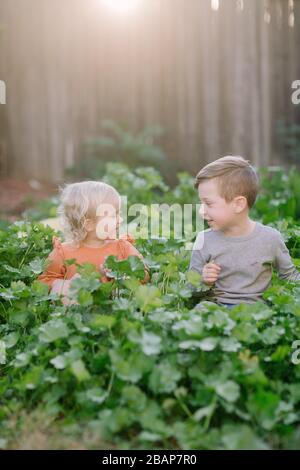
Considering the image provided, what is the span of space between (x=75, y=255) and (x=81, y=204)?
9.3 inches

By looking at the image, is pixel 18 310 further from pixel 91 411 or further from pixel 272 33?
pixel 272 33

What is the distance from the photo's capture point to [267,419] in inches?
83.0

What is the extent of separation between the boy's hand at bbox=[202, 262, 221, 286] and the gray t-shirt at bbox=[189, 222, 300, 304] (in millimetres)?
80

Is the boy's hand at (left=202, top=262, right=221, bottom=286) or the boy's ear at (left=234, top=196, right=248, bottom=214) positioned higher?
the boy's ear at (left=234, top=196, right=248, bottom=214)

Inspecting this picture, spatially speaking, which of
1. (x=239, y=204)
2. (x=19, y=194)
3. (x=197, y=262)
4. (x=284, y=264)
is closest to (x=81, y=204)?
(x=197, y=262)

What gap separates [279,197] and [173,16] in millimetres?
3634

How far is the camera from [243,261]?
2998mm

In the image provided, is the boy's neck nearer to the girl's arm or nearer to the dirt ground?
the girl's arm

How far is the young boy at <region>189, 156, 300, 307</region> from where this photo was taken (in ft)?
9.84

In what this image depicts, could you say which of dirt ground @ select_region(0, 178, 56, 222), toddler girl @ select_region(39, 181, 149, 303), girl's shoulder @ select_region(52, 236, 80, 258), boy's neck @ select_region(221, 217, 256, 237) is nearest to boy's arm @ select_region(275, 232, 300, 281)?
boy's neck @ select_region(221, 217, 256, 237)

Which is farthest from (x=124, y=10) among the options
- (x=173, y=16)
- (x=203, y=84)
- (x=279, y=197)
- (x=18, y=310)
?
(x=18, y=310)

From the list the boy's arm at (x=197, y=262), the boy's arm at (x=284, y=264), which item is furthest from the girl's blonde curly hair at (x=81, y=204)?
the boy's arm at (x=284, y=264)

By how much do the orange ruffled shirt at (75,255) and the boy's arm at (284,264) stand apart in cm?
62

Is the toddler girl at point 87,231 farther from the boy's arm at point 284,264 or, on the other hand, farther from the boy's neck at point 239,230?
the boy's arm at point 284,264
